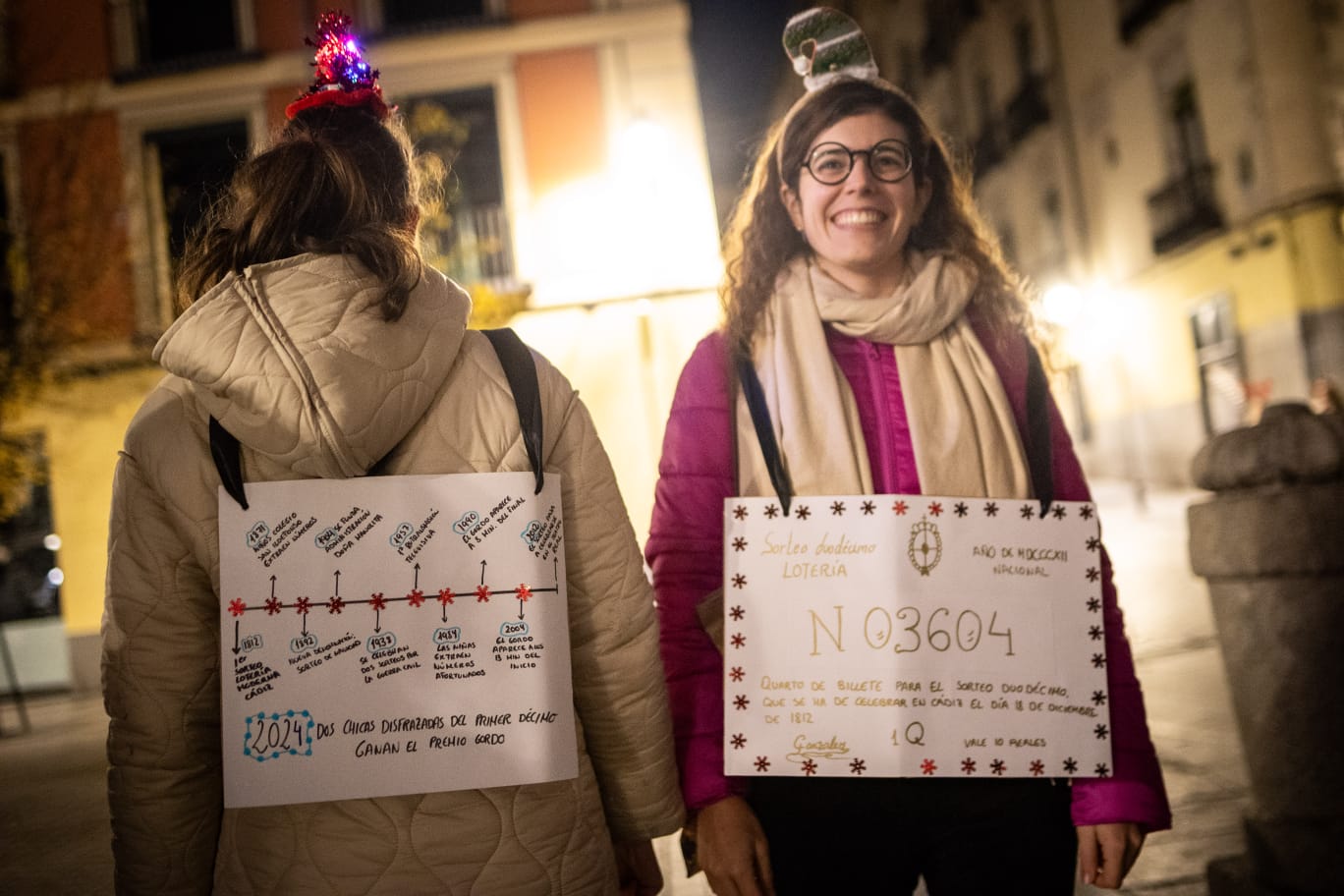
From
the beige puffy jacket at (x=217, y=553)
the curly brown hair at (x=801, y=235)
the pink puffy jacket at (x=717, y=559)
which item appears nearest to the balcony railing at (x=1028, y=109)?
the curly brown hair at (x=801, y=235)

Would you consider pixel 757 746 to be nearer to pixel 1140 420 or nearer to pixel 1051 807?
pixel 1051 807

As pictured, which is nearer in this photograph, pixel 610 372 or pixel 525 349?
pixel 525 349

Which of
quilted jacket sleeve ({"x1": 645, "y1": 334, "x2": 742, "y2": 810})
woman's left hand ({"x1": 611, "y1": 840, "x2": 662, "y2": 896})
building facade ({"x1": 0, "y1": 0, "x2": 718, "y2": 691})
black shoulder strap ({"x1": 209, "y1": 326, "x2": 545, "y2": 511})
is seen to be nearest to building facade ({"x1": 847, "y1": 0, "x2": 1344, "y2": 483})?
building facade ({"x1": 0, "y1": 0, "x2": 718, "y2": 691})

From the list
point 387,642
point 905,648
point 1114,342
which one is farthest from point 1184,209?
point 387,642

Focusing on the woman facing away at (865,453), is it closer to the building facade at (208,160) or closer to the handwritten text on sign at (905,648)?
the handwritten text on sign at (905,648)

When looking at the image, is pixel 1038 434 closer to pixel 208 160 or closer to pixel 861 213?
pixel 861 213

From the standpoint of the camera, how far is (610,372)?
9117 mm

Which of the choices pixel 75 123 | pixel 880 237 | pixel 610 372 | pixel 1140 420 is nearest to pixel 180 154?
pixel 75 123

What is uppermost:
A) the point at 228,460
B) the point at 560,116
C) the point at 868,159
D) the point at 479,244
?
the point at 560,116

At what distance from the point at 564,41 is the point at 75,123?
18.9ft

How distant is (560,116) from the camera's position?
11.4 m

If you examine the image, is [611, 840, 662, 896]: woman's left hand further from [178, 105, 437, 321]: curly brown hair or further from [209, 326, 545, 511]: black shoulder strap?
[178, 105, 437, 321]: curly brown hair

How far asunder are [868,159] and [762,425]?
0.49 m

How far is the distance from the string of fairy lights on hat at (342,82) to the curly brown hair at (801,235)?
0.67 m
